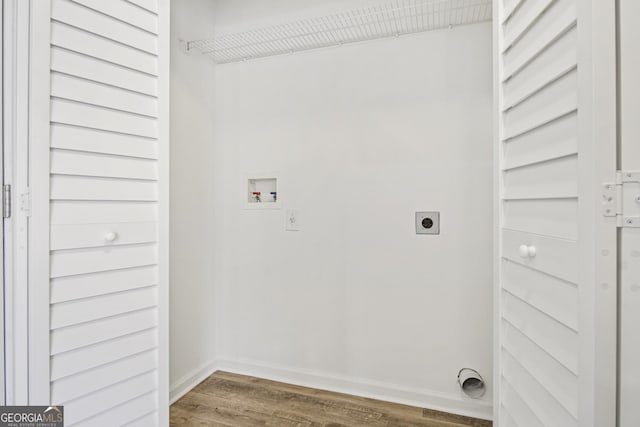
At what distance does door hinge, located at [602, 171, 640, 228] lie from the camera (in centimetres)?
64

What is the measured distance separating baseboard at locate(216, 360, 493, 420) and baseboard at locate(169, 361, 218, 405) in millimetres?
72

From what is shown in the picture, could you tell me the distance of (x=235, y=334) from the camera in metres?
2.20

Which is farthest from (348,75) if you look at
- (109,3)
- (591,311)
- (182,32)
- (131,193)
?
(591,311)

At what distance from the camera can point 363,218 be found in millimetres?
1909

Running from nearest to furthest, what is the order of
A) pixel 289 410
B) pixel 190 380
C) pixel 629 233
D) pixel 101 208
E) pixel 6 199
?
1. pixel 629 233
2. pixel 6 199
3. pixel 101 208
4. pixel 289 410
5. pixel 190 380

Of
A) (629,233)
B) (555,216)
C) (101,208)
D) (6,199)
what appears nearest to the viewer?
(629,233)

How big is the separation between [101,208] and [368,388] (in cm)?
167

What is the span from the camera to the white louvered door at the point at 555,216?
0.67 m

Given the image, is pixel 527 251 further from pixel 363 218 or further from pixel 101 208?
pixel 101 208

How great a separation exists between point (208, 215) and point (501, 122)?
1.78 meters

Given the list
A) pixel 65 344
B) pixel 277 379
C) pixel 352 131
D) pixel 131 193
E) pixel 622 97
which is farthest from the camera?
pixel 277 379

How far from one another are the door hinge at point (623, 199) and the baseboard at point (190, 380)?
6.99 ft

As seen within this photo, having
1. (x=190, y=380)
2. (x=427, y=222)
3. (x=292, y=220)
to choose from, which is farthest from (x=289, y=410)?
(x=427, y=222)

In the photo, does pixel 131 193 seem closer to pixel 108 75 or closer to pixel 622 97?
pixel 108 75
